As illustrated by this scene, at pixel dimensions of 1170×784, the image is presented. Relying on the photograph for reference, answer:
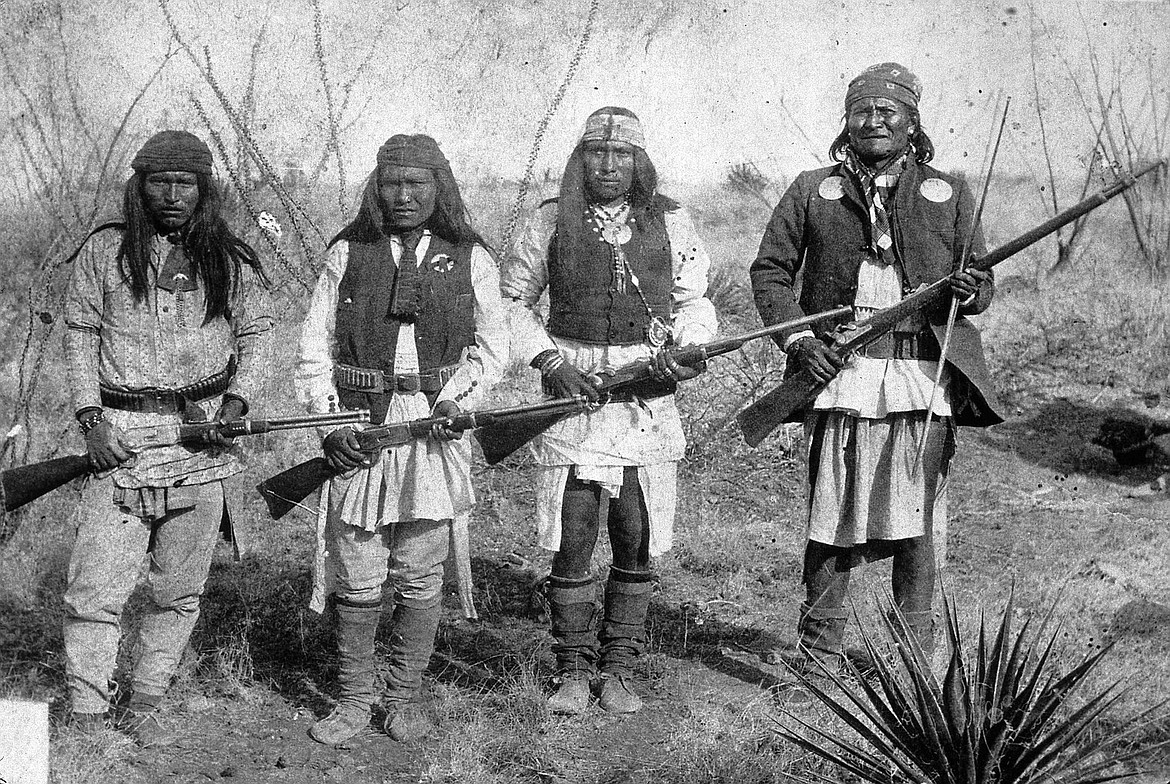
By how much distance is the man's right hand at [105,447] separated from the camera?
13.9ft

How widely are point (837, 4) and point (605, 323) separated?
256cm

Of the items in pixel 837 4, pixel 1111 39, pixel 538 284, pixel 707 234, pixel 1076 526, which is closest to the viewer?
pixel 538 284

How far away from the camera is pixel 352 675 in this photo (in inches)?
183

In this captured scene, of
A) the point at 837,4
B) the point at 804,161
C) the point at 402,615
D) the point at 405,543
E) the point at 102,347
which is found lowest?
the point at 402,615

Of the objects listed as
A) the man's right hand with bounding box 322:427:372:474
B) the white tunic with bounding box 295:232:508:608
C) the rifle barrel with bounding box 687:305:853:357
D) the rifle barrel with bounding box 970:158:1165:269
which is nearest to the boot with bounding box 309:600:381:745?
the white tunic with bounding box 295:232:508:608

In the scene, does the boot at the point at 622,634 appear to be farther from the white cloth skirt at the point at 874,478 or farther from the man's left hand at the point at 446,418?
the man's left hand at the point at 446,418

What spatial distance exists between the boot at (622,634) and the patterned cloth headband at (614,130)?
1.77 metres

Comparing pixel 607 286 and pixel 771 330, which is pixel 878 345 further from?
pixel 607 286

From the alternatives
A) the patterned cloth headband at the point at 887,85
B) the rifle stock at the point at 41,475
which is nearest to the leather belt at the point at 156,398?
the rifle stock at the point at 41,475

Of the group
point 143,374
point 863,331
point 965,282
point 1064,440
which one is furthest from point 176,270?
point 1064,440

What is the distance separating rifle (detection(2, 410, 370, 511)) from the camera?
14.1 ft

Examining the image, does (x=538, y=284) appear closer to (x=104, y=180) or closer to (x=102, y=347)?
(x=102, y=347)

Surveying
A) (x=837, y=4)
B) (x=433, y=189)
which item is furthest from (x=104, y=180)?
(x=837, y=4)

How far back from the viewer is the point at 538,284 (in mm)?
4781
